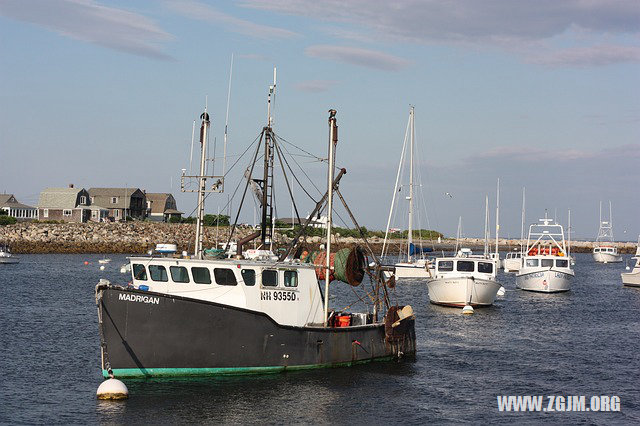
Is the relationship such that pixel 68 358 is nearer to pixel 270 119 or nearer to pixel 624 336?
pixel 270 119

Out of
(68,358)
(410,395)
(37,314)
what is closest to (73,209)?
(37,314)

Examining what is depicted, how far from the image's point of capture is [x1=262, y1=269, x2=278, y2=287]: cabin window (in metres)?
26.0

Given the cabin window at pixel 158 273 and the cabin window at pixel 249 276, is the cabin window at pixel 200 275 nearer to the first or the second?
the cabin window at pixel 158 273

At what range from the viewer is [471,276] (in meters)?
49.2

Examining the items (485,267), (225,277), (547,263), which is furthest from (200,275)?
(547,263)

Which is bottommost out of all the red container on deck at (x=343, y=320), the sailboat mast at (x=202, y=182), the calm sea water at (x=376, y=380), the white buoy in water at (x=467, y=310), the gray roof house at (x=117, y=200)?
the calm sea water at (x=376, y=380)

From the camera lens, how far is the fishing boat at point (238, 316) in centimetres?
2352

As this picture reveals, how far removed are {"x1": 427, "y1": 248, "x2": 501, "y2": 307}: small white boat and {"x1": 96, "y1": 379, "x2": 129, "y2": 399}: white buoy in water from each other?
29.6 metres

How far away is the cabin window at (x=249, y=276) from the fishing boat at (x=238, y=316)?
0.03 m

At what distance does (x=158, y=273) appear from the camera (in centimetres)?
2588

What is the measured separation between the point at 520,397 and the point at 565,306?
31.3 m

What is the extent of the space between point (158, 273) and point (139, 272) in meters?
0.73

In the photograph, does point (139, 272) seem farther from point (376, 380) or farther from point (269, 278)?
point (376, 380)

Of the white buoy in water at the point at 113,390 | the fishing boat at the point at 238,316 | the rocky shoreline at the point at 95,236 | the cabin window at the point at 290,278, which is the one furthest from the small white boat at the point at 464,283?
the rocky shoreline at the point at 95,236
